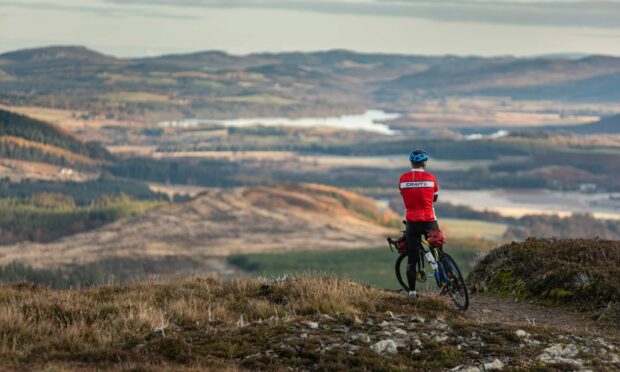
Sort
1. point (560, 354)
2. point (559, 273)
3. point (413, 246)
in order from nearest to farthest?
1. point (560, 354)
2. point (413, 246)
3. point (559, 273)

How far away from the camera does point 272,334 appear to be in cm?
1738

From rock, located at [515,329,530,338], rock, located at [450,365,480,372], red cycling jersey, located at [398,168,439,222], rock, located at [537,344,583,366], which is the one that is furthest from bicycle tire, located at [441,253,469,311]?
rock, located at [450,365,480,372]

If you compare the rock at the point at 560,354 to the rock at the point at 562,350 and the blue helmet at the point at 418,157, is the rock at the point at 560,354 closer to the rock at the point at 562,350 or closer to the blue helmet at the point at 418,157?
the rock at the point at 562,350

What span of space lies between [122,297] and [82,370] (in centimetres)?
654

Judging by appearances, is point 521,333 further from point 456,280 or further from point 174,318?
point 174,318

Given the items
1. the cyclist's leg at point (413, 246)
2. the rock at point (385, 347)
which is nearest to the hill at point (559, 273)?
the cyclist's leg at point (413, 246)

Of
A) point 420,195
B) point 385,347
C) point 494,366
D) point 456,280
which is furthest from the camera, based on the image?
point 420,195

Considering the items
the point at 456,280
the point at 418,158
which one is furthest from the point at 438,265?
the point at 418,158

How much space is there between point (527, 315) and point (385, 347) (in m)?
7.22

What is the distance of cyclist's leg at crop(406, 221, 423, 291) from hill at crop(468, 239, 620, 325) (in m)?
3.80

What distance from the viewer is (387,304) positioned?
20953 millimetres

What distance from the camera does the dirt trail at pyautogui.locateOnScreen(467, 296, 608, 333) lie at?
2137 centimetres

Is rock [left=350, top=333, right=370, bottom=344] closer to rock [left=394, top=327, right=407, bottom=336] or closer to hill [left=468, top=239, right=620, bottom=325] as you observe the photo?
rock [left=394, top=327, right=407, bottom=336]

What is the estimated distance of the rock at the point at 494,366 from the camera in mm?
15898
